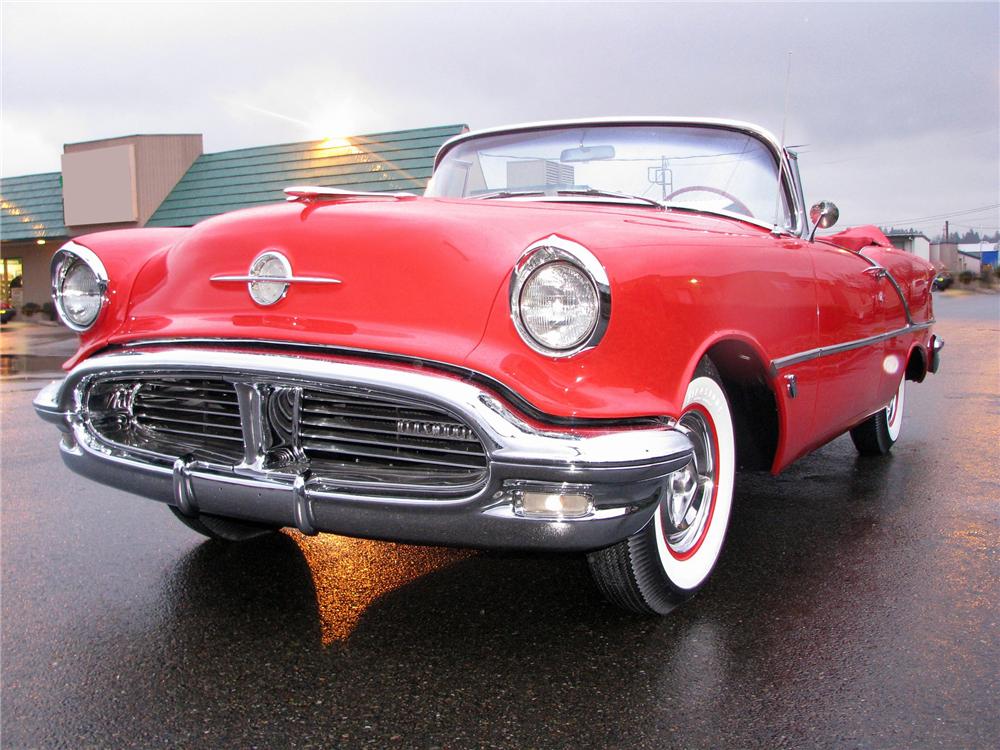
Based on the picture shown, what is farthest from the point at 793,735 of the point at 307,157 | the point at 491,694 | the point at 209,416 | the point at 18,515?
the point at 307,157

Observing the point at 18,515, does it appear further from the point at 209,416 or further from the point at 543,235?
the point at 543,235

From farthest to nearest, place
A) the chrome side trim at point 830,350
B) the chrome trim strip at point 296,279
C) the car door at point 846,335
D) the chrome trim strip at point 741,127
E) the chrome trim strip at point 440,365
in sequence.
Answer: the chrome trim strip at point 741,127 < the car door at point 846,335 < the chrome side trim at point 830,350 < the chrome trim strip at point 296,279 < the chrome trim strip at point 440,365

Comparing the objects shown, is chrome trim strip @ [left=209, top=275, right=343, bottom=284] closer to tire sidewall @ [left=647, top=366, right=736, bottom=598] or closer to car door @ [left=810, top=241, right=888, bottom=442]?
tire sidewall @ [left=647, top=366, right=736, bottom=598]

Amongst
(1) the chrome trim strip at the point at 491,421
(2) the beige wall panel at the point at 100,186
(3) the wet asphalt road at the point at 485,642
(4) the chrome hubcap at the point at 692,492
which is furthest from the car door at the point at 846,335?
(2) the beige wall panel at the point at 100,186

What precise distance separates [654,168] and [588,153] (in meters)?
0.29

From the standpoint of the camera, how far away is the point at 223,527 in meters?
3.18

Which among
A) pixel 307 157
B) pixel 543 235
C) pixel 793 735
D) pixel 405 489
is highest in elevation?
pixel 307 157

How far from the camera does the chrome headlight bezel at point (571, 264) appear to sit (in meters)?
2.13

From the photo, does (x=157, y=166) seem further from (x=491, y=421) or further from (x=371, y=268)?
(x=491, y=421)

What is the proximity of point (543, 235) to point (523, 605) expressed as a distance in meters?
1.09

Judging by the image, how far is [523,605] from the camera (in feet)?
8.73

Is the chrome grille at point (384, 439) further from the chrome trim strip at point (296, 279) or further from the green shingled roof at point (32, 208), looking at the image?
the green shingled roof at point (32, 208)

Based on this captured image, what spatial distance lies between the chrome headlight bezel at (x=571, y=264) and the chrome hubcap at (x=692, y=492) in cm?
→ 51

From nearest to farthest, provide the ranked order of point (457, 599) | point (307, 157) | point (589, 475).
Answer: point (589, 475), point (457, 599), point (307, 157)
